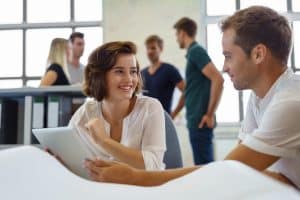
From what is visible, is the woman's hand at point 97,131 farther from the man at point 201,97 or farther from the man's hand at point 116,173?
the man at point 201,97

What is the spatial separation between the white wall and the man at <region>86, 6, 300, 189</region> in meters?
3.49

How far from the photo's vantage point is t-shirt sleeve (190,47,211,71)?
8.64 ft

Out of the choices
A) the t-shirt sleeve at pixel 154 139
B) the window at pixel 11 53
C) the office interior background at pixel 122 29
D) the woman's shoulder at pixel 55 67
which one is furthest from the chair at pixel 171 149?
the window at pixel 11 53

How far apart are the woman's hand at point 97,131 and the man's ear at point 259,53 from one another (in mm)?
557

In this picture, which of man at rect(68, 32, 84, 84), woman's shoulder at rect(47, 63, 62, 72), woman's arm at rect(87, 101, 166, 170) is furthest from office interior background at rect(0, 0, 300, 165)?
woman's arm at rect(87, 101, 166, 170)

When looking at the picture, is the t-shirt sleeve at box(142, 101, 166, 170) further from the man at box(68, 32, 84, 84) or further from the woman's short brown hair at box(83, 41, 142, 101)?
the man at box(68, 32, 84, 84)

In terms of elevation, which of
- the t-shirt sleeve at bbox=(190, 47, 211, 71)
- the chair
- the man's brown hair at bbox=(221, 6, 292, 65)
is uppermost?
the t-shirt sleeve at bbox=(190, 47, 211, 71)

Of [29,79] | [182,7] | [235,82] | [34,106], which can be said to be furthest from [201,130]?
[29,79]

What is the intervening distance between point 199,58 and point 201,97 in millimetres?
244

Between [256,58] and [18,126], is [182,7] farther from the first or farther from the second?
[256,58]

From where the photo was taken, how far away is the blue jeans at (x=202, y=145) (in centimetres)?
260

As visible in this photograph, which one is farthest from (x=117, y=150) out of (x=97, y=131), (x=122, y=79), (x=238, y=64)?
(x=238, y=64)

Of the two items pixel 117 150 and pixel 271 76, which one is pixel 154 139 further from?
pixel 271 76

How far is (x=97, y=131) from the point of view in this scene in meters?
1.40
